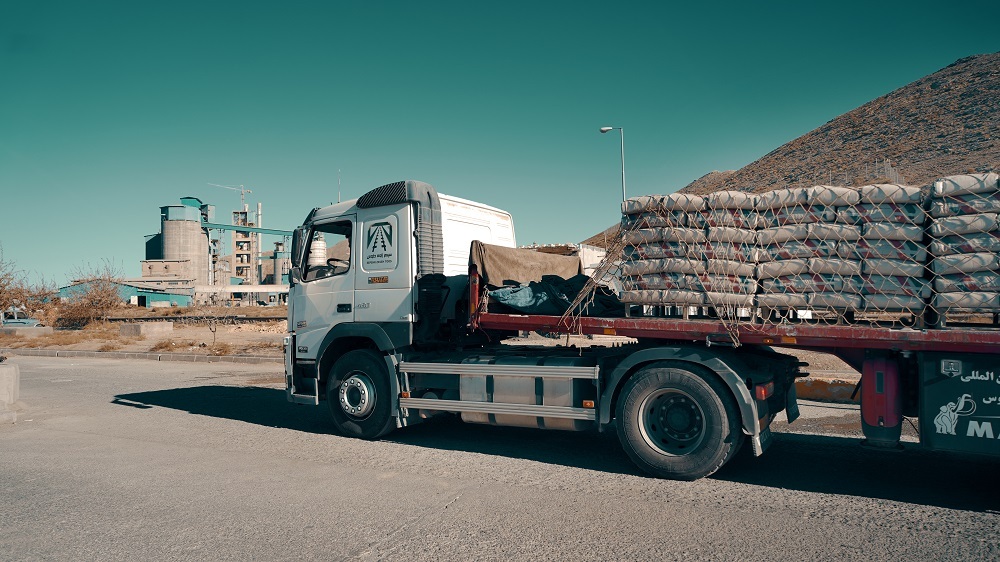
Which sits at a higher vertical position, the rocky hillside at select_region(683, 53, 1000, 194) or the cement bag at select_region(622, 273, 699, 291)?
the rocky hillside at select_region(683, 53, 1000, 194)

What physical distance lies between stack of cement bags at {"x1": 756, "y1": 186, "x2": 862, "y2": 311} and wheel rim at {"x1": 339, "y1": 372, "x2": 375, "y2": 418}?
452 cm

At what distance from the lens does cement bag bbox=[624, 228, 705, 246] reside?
19.4 feet

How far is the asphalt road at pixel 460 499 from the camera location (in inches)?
172

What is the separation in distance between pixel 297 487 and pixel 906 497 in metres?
5.04

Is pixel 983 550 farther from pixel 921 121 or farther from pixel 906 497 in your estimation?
pixel 921 121

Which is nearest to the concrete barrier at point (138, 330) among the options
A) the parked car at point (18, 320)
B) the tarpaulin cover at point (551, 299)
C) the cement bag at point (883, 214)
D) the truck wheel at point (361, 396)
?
the parked car at point (18, 320)

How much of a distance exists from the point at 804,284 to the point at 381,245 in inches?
183

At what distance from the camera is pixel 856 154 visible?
1916 inches

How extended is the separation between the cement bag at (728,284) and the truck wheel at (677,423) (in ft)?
2.56

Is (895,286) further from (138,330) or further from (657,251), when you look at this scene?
(138,330)

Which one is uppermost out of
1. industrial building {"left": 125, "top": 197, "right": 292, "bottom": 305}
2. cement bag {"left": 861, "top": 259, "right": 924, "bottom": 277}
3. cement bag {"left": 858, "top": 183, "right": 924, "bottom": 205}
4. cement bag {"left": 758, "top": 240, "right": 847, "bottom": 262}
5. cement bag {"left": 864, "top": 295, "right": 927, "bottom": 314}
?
industrial building {"left": 125, "top": 197, "right": 292, "bottom": 305}

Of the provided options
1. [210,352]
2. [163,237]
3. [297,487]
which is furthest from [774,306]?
[163,237]

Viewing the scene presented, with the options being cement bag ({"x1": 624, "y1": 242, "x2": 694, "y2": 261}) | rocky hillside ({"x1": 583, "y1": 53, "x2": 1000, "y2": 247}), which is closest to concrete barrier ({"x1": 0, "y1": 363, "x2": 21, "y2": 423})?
cement bag ({"x1": 624, "y1": 242, "x2": 694, "y2": 261})

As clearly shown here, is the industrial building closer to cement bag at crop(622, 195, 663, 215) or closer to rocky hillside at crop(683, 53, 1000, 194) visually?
rocky hillside at crop(683, 53, 1000, 194)
